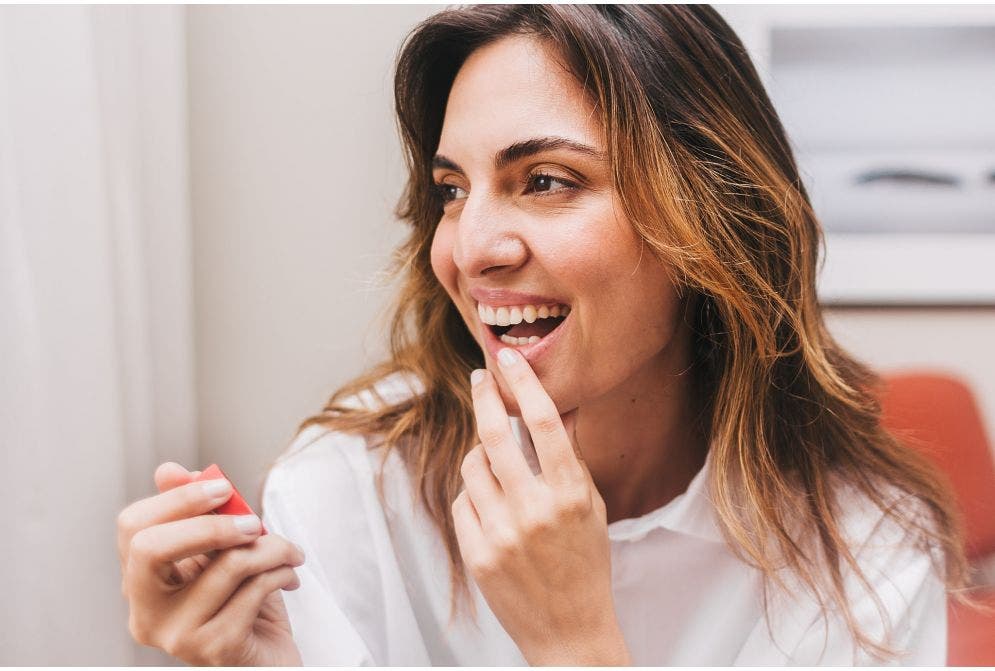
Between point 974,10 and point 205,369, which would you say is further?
point 205,369

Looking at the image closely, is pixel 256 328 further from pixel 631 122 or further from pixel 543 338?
pixel 631 122

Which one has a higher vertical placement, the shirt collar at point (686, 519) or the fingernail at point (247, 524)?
the fingernail at point (247, 524)

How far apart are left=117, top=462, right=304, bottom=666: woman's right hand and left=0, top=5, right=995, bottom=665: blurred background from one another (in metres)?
0.41

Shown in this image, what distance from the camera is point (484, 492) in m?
0.80

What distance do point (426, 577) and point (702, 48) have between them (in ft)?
2.44

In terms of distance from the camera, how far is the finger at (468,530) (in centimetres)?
78

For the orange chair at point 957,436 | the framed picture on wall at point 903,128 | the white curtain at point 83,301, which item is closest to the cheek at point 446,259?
the white curtain at point 83,301

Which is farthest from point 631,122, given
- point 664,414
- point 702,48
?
point 664,414

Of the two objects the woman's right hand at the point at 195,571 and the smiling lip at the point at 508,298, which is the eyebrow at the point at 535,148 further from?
the woman's right hand at the point at 195,571

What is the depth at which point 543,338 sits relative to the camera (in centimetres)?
86

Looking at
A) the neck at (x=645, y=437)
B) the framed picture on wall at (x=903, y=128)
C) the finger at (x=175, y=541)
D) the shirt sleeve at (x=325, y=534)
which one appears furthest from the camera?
the framed picture on wall at (x=903, y=128)

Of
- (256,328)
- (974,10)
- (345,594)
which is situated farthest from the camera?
(256,328)

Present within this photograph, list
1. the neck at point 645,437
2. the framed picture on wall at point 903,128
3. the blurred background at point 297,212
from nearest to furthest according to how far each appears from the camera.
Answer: the neck at point 645,437, the blurred background at point 297,212, the framed picture on wall at point 903,128

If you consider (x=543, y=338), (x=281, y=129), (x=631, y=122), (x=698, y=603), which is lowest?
(x=698, y=603)
